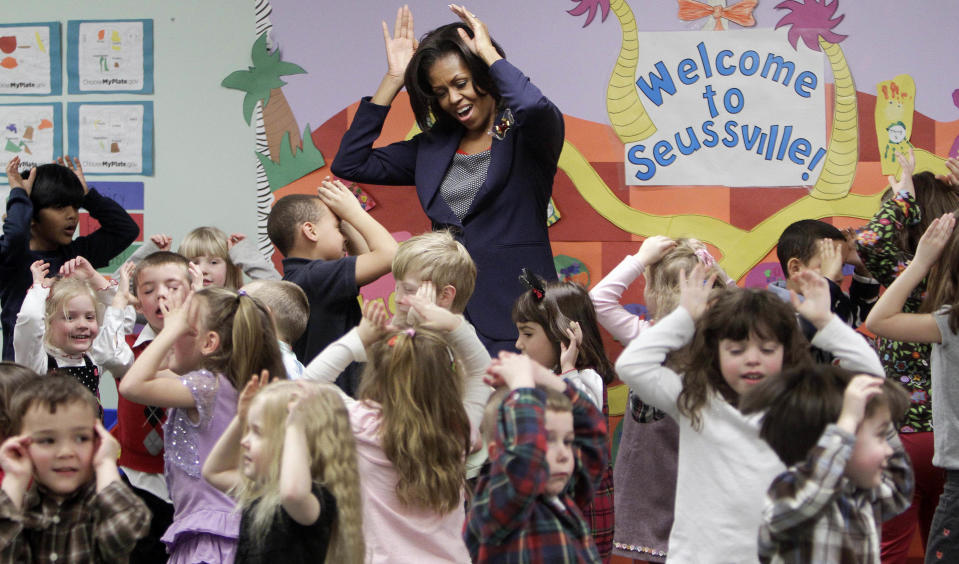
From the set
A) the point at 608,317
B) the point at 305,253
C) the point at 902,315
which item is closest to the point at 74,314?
the point at 305,253

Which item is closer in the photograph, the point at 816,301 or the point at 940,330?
the point at 816,301

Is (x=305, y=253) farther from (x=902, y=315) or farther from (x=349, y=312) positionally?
(x=902, y=315)

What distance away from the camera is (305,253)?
144 inches

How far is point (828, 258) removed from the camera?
3621mm

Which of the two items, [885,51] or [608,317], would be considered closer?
[608,317]

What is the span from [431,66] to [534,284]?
0.91m

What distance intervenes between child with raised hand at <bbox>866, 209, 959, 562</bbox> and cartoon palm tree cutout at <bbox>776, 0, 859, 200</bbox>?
0.98 meters

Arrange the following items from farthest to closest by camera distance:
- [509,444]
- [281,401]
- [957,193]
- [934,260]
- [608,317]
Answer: [957,193] < [608,317] < [934,260] < [281,401] < [509,444]

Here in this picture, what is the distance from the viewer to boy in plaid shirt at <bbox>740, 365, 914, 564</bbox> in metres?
1.99

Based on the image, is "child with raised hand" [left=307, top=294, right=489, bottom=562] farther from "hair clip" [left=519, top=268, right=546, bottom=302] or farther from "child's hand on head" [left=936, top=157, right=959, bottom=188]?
"child's hand on head" [left=936, top=157, right=959, bottom=188]

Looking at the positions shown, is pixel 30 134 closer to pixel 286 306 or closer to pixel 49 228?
pixel 49 228

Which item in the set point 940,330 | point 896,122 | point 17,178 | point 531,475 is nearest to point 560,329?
point 940,330

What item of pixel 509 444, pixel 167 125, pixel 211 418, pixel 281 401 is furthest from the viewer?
pixel 167 125

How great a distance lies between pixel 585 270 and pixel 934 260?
1.46 meters
